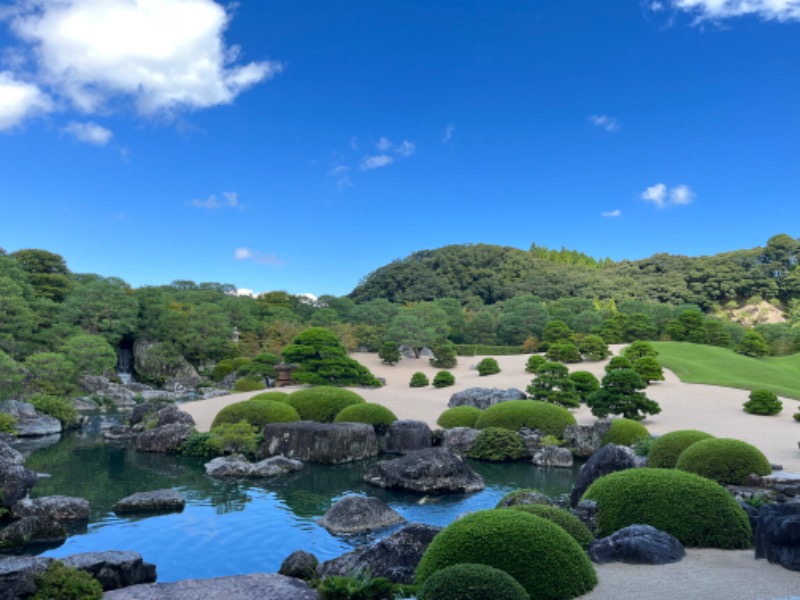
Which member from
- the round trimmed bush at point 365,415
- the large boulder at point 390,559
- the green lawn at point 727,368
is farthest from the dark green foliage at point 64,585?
the green lawn at point 727,368

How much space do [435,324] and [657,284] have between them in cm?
3128

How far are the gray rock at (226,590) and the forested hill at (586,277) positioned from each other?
194 ft

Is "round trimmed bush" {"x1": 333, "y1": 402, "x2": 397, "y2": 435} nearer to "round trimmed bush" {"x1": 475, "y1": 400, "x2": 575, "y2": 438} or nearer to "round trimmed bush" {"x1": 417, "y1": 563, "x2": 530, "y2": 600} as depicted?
"round trimmed bush" {"x1": 475, "y1": 400, "x2": 575, "y2": 438}

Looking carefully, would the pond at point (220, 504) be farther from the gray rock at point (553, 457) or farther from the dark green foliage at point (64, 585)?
the dark green foliage at point (64, 585)

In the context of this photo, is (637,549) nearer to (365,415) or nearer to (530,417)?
(530,417)

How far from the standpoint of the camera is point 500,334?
4928 cm

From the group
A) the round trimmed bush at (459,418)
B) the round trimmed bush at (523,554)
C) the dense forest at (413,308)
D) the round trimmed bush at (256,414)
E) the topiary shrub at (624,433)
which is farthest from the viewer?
the dense forest at (413,308)

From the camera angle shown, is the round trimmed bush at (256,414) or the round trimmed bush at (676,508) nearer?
the round trimmed bush at (676,508)

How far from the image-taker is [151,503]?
1202 cm

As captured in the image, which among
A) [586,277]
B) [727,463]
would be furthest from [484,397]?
[586,277]

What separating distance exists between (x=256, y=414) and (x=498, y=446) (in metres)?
7.71

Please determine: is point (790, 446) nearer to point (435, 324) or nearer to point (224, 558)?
point (224, 558)

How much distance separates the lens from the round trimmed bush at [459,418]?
68.2 feet

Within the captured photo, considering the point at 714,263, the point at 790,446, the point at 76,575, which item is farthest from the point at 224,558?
the point at 714,263
